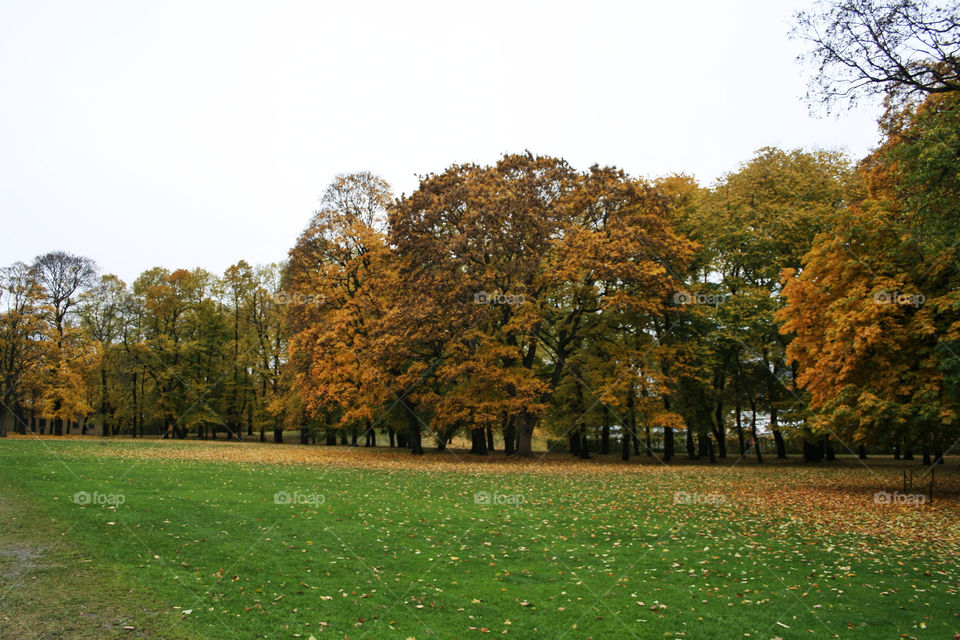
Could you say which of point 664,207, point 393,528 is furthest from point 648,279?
point 393,528

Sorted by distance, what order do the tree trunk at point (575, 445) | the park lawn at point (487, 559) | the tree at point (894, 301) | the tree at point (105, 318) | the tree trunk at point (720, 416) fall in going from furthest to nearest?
1. the tree at point (105, 318)
2. the tree trunk at point (575, 445)
3. the tree trunk at point (720, 416)
4. the tree at point (894, 301)
5. the park lawn at point (487, 559)

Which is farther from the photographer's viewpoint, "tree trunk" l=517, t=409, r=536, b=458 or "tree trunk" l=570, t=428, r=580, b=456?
"tree trunk" l=570, t=428, r=580, b=456

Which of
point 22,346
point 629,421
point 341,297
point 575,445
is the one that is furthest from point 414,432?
point 22,346

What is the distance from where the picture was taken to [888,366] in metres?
19.2

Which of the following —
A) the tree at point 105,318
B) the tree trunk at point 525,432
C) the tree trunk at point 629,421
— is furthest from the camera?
the tree at point 105,318

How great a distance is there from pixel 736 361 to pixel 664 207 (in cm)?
1023

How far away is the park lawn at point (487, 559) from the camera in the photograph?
754 centimetres

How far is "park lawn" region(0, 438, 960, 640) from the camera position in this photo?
24.7 ft

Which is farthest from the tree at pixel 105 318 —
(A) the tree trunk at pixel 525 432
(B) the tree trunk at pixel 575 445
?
(B) the tree trunk at pixel 575 445

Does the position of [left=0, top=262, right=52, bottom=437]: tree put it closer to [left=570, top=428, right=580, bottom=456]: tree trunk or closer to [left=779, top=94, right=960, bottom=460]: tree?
[left=570, top=428, right=580, bottom=456]: tree trunk

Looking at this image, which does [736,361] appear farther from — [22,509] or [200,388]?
[200,388]

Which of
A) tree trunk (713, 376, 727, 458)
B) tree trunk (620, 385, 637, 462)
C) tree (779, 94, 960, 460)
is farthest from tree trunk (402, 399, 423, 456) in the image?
tree (779, 94, 960, 460)

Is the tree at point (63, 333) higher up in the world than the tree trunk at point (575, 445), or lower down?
higher up

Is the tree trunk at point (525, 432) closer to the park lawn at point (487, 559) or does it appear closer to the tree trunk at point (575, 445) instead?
the tree trunk at point (575, 445)
